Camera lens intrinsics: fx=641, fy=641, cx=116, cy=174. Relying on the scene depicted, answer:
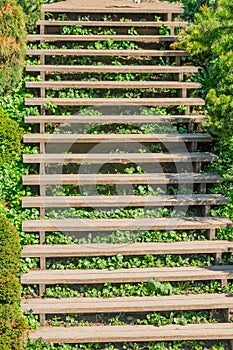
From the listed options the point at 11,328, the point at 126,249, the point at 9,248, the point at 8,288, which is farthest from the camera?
the point at 126,249

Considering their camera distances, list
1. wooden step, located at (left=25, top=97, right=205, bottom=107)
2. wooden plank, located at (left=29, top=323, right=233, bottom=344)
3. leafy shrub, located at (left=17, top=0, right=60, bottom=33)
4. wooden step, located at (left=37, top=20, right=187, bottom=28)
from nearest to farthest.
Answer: wooden plank, located at (left=29, top=323, right=233, bottom=344) → wooden step, located at (left=25, top=97, right=205, bottom=107) → leafy shrub, located at (left=17, top=0, right=60, bottom=33) → wooden step, located at (left=37, top=20, right=187, bottom=28)

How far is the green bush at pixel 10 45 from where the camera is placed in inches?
251

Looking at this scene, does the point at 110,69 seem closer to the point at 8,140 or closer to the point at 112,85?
the point at 112,85

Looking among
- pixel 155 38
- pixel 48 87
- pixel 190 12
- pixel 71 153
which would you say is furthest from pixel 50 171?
pixel 190 12

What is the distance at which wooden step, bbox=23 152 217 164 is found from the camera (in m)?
5.96

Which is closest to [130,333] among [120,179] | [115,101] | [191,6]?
[120,179]

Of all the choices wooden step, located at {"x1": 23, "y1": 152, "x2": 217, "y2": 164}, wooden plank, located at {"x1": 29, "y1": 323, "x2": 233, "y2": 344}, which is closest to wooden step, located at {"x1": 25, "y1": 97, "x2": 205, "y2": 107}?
wooden step, located at {"x1": 23, "y1": 152, "x2": 217, "y2": 164}

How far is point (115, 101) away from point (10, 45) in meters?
1.19

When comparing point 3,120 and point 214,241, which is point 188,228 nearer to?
point 214,241

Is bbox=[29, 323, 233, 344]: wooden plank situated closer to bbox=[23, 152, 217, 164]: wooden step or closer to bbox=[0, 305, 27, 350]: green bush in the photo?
bbox=[0, 305, 27, 350]: green bush

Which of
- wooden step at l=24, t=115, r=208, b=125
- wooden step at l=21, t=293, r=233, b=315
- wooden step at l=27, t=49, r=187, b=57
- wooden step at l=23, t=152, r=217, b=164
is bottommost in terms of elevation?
wooden step at l=21, t=293, r=233, b=315

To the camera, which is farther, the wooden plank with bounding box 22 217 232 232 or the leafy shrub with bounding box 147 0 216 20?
the leafy shrub with bounding box 147 0 216 20

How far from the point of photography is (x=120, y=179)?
5.87 metres

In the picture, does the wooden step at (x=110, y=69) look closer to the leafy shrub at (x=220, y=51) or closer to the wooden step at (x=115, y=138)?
the leafy shrub at (x=220, y=51)
